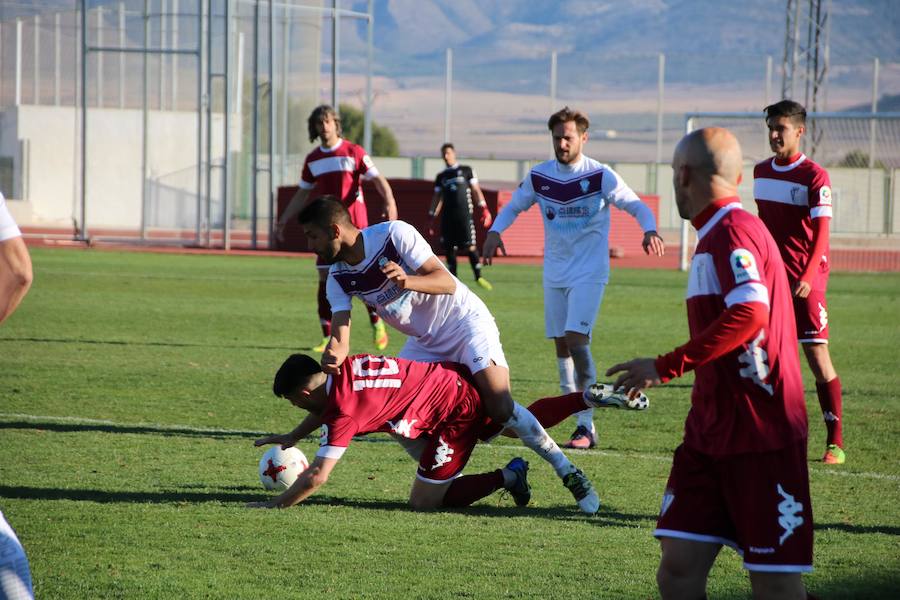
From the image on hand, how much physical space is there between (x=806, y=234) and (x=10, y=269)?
5310 millimetres

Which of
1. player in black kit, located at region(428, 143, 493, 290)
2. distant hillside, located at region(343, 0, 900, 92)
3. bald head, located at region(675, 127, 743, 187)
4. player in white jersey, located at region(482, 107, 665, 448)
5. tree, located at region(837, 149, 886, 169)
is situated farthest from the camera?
distant hillside, located at region(343, 0, 900, 92)

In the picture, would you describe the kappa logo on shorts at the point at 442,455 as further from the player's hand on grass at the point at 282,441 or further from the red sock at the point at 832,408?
the red sock at the point at 832,408

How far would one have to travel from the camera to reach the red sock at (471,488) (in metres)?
5.87

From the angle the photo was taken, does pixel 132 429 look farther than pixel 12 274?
Yes

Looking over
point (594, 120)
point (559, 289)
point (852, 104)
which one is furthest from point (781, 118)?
point (852, 104)

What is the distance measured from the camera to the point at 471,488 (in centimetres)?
590

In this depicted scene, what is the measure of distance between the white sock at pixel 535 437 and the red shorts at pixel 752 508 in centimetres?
225

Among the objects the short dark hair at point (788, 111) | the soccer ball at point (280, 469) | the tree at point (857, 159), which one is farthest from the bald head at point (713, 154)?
the tree at point (857, 159)

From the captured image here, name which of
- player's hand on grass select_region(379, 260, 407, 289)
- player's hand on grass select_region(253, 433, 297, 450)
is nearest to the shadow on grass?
player's hand on grass select_region(253, 433, 297, 450)

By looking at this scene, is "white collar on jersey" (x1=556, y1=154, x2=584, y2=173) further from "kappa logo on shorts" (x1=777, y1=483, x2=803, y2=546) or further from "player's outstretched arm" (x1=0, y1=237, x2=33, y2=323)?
"player's outstretched arm" (x1=0, y1=237, x2=33, y2=323)

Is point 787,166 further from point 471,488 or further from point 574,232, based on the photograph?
point 471,488

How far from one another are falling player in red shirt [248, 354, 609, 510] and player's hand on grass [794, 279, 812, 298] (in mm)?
1734

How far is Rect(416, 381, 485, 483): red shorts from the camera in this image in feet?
19.0

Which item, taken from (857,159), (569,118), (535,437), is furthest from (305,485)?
(857,159)
